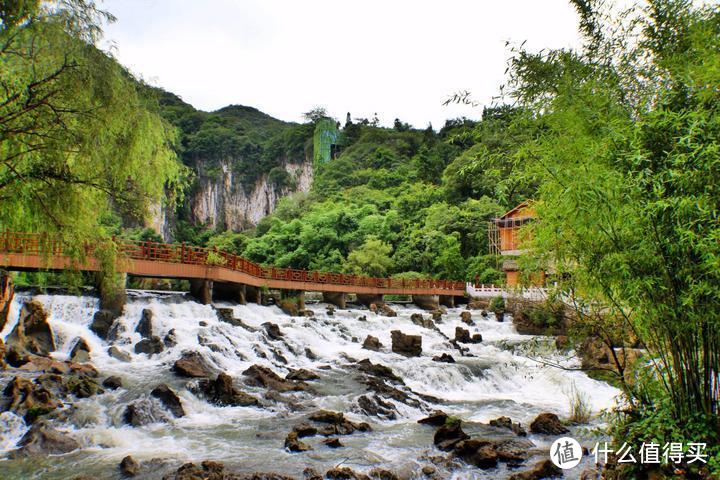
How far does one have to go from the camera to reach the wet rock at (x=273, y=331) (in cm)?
1295

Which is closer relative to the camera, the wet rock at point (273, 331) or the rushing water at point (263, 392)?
the rushing water at point (263, 392)

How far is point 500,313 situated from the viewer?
2095cm

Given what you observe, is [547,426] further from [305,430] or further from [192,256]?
[192,256]

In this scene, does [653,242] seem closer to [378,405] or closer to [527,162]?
[527,162]

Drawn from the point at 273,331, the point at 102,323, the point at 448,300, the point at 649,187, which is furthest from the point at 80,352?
the point at 448,300

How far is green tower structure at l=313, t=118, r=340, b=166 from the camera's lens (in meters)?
58.4

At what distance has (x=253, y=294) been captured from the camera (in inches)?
723

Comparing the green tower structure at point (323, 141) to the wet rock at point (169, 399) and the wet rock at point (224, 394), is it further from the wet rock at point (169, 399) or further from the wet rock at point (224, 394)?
the wet rock at point (169, 399)

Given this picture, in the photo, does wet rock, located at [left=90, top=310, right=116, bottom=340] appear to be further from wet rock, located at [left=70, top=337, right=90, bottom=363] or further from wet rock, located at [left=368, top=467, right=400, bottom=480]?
wet rock, located at [left=368, top=467, right=400, bottom=480]

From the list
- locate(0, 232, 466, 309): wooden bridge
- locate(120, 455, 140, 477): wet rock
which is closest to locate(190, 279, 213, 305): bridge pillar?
locate(0, 232, 466, 309): wooden bridge

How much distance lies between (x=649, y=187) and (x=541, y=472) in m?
3.54

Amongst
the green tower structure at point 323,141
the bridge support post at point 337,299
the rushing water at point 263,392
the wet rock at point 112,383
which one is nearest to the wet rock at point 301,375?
the rushing water at point 263,392

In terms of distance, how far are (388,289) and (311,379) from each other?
48.4 ft

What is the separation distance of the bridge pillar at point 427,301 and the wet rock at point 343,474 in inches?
778
